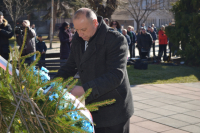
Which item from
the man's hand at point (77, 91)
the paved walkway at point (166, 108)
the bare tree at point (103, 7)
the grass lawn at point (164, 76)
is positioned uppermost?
the bare tree at point (103, 7)

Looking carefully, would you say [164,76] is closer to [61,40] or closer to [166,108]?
[61,40]

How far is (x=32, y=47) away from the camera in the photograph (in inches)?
336

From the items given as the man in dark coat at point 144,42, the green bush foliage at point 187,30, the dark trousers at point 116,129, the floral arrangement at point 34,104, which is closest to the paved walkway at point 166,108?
the dark trousers at point 116,129

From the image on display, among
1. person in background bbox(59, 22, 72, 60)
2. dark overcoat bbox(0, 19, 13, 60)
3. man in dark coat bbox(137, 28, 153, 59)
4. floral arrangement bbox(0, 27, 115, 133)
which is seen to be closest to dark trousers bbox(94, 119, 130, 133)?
floral arrangement bbox(0, 27, 115, 133)

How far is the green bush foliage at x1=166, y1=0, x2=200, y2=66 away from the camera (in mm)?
13156

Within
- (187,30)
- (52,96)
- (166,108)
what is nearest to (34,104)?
(52,96)

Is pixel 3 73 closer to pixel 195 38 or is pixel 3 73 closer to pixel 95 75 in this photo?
pixel 95 75

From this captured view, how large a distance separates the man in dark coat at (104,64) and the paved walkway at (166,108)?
2272 millimetres

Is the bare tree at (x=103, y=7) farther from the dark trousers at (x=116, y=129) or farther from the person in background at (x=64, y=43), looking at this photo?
the dark trousers at (x=116, y=129)

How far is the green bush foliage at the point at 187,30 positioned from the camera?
13.2 metres

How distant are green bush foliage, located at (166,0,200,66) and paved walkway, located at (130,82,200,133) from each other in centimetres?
478

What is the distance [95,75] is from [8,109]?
3.48ft

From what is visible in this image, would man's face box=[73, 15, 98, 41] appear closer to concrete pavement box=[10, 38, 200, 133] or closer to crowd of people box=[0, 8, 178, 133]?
crowd of people box=[0, 8, 178, 133]

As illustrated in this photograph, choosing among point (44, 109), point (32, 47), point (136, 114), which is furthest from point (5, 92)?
point (32, 47)
